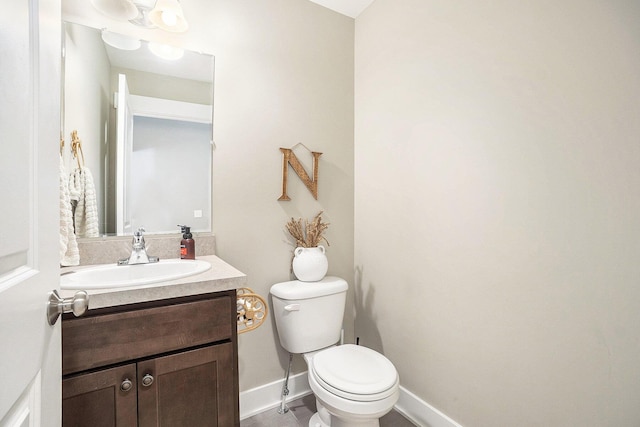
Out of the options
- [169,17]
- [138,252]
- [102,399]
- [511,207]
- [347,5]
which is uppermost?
[347,5]

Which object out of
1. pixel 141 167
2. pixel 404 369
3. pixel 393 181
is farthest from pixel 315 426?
pixel 141 167

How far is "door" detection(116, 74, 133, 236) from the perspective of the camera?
1.44m

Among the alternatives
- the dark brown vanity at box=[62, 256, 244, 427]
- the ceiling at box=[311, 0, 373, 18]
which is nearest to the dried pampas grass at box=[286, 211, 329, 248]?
the dark brown vanity at box=[62, 256, 244, 427]

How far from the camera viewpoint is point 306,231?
1916 millimetres

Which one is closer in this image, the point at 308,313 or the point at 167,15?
the point at 167,15

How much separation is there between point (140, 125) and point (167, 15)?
21.1 inches

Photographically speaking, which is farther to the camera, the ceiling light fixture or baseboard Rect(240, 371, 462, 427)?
baseboard Rect(240, 371, 462, 427)

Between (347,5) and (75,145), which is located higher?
(347,5)

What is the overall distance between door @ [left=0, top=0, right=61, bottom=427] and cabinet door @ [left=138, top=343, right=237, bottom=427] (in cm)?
41

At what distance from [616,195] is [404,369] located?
132 centimetres

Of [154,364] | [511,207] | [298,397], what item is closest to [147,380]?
[154,364]

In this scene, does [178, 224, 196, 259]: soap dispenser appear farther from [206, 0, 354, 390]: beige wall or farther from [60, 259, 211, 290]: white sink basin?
[206, 0, 354, 390]: beige wall

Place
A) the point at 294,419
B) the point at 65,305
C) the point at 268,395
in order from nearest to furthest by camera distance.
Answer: the point at 65,305 < the point at 294,419 < the point at 268,395

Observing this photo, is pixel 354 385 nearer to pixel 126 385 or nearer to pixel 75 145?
pixel 126 385
